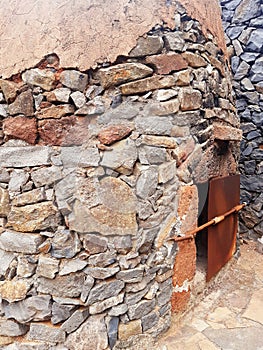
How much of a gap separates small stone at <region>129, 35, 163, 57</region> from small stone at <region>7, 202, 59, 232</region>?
111 centimetres

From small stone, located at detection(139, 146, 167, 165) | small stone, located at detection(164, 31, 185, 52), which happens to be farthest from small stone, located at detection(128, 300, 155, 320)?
small stone, located at detection(164, 31, 185, 52)

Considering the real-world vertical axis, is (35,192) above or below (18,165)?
below

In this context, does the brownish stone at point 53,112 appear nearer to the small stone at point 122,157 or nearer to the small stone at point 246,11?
the small stone at point 122,157

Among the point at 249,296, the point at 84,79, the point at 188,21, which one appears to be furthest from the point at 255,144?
the point at 84,79

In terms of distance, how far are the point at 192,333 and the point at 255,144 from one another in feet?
10.1

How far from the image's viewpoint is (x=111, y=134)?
1775mm

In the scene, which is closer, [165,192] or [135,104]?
[135,104]

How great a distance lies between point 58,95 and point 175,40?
90 cm

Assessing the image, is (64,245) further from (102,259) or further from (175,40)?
(175,40)

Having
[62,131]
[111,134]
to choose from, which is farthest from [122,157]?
[62,131]

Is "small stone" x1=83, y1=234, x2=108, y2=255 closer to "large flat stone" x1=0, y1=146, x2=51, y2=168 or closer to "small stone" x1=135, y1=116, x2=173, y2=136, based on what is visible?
"large flat stone" x1=0, y1=146, x2=51, y2=168

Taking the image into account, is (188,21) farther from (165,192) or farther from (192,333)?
(192,333)

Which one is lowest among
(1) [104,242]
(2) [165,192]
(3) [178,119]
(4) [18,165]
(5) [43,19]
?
(1) [104,242]

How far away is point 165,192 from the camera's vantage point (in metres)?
1.96
